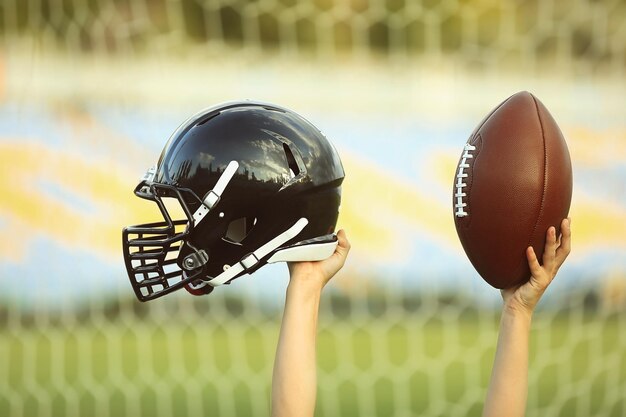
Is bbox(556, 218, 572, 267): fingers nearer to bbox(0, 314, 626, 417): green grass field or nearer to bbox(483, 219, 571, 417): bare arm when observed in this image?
bbox(483, 219, 571, 417): bare arm

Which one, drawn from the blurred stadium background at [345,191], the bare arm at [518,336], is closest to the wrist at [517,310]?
the bare arm at [518,336]

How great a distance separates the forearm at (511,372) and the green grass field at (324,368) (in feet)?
7.68

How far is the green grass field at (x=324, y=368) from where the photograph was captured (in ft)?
14.0

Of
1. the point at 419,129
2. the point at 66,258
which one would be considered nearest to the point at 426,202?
the point at 419,129

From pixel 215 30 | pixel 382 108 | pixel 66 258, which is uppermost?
pixel 215 30

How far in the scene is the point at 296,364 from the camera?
180cm

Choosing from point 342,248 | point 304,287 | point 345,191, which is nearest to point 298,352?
point 304,287

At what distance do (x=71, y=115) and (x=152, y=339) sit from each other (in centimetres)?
191

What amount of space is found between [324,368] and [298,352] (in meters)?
3.10

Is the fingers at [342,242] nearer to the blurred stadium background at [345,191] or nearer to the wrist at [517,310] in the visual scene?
the wrist at [517,310]

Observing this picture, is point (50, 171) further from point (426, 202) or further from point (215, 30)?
point (426, 202)

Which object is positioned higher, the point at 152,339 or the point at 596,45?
the point at 596,45

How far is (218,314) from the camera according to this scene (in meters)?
5.91

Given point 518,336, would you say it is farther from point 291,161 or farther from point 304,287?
point 291,161
